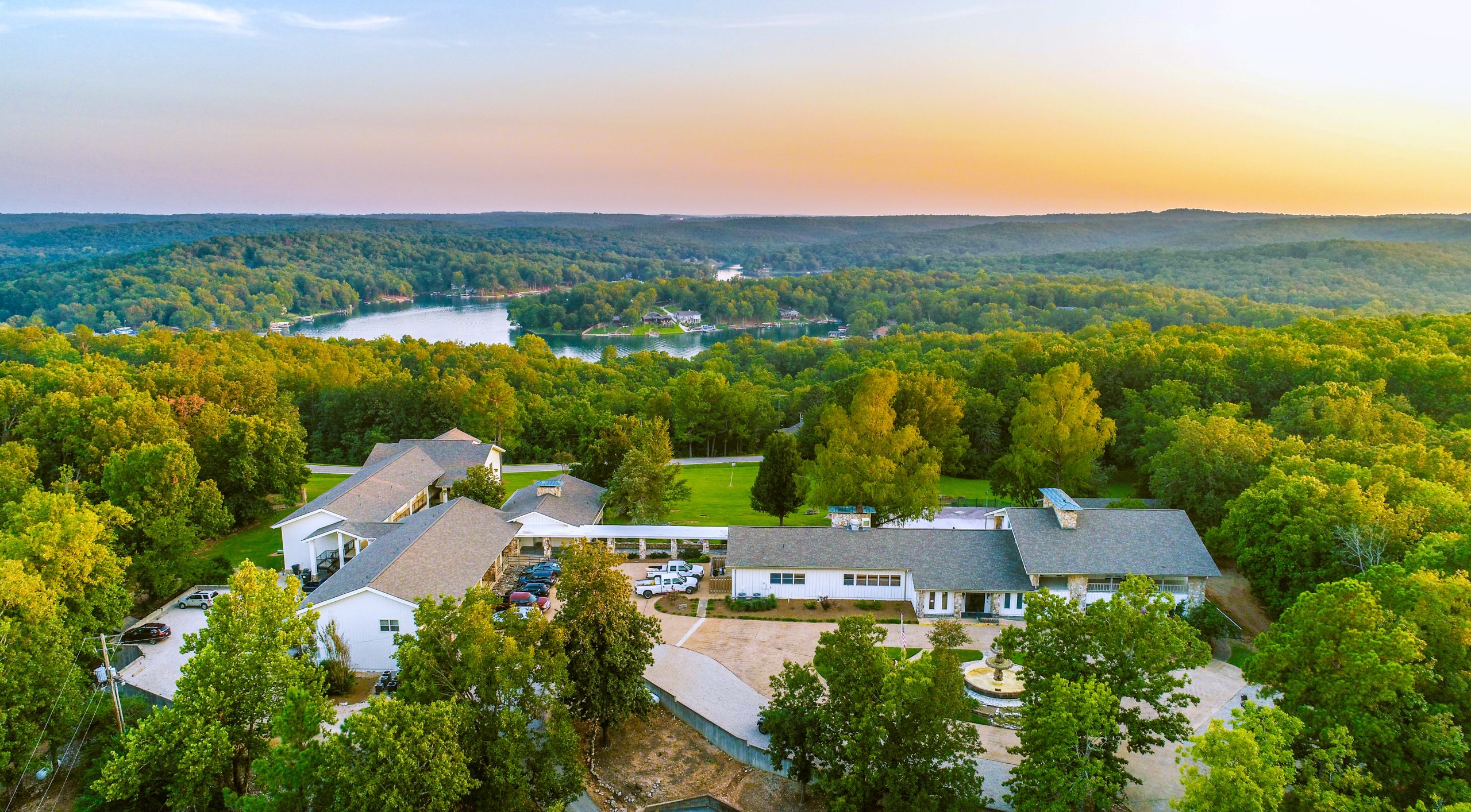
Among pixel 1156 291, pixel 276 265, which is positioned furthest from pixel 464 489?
pixel 276 265

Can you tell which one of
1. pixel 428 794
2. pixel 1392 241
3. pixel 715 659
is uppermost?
pixel 1392 241

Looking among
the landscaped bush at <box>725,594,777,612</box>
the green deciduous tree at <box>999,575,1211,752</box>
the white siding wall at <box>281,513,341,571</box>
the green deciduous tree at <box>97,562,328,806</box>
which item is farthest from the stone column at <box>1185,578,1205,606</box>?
the white siding wall at <box>281,513,341,571</box>

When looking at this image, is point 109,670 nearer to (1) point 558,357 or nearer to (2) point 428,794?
(2) point 428,794

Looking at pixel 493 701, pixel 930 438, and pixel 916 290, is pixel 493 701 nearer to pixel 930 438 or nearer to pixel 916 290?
pixel 930 438

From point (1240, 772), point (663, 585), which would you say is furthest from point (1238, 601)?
point (663, 585)

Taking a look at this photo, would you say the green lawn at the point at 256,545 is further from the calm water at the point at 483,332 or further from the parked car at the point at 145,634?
the calm water at the point at 483,332

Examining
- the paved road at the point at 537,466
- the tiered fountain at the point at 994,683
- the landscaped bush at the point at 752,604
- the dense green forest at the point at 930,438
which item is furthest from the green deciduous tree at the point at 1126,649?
the paved road at the point at 537,466
